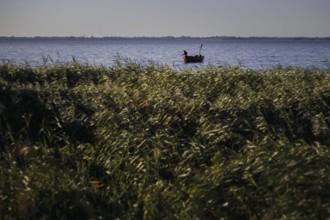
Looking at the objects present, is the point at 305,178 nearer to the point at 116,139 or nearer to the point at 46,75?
the point at 116,139

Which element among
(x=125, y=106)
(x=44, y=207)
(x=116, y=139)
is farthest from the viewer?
(x=125, y=106)

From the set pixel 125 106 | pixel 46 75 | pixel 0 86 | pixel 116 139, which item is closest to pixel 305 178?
pixel 116 139

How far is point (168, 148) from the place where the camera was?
8.88 m

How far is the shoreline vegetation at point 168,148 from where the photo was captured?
640 cm

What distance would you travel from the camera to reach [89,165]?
8195 millimetres

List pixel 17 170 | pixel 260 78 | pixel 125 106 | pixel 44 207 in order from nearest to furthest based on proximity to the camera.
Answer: pixel 44 207, pixel 17 170, pixel 125 106, pixel 260 78

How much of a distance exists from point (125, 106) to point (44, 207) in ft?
16.4

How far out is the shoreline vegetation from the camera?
252 inches

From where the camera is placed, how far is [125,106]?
434 inches

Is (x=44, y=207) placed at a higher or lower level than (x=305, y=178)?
lower

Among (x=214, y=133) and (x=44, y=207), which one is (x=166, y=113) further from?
(x=44, y=207)

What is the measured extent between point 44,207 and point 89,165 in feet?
6.41

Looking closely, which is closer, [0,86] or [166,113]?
[166,113]

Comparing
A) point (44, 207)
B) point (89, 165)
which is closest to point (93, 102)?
point (89, 165)
